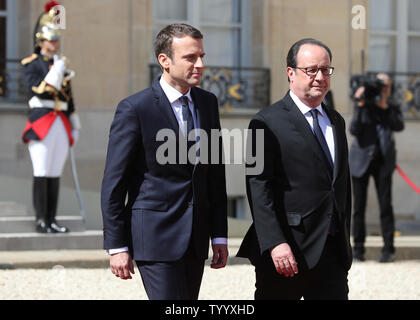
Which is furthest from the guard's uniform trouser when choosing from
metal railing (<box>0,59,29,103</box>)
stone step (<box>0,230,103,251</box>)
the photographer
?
the photographer

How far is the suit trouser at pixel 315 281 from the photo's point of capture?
4512 millimetres

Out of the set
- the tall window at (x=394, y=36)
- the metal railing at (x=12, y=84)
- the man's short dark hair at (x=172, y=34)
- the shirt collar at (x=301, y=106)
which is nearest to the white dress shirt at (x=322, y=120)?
the shirt collar at (x=301, y=106)

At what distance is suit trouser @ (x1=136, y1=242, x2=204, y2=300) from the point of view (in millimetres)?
4293

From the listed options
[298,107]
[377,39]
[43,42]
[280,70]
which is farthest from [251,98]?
[298,107]

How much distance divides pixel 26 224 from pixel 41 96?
126 centimetres

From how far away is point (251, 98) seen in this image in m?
13.4

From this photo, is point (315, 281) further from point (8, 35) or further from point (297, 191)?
point (8, 35)

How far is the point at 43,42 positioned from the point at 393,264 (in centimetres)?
392

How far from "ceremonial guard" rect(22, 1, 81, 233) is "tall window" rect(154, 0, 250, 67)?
3.34 metres

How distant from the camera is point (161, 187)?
4.37m

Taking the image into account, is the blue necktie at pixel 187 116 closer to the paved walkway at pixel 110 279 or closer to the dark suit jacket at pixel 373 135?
the paved walkway at pixel 110 279

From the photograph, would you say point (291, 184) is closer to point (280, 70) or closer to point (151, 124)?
point (151, 124)

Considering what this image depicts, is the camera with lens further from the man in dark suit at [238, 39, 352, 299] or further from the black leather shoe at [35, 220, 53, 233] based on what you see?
the man in dark suit at [238, 39, 352, 299]

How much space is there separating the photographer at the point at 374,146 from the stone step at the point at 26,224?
9.14 feet
